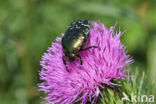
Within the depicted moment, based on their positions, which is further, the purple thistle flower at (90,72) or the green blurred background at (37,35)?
the green blurred background at (37,35)

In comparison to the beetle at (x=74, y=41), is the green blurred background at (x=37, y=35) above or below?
above

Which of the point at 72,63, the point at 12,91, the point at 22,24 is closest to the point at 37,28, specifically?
the point at 22,24

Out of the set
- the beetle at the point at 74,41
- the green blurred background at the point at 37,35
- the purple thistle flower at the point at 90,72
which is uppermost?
the green blurred background at the point at 37,35

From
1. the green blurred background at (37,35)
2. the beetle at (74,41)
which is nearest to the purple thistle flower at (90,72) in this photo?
the beetle at (74,41)

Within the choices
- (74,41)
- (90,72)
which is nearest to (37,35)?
(74,41)

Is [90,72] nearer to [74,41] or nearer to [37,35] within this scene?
[74,41]

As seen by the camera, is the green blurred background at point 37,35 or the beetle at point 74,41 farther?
the green blurred background at point 37,35

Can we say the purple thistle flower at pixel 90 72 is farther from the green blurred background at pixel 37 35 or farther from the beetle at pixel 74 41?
Answer: the green blurred background at pixel 37 35
